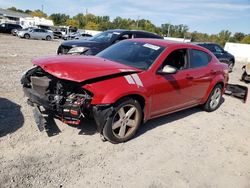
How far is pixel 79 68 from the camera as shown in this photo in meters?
4.18

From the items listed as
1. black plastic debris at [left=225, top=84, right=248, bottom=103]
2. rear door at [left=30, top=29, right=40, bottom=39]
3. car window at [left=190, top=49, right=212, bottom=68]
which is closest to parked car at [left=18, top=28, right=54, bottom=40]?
rear door at [left=30, top=29, right=40, bottom=39]

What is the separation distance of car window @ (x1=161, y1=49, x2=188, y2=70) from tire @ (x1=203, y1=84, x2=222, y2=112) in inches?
60.9

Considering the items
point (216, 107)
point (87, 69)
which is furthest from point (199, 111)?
point (87, 69)

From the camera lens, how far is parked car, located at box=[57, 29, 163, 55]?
9385 mm

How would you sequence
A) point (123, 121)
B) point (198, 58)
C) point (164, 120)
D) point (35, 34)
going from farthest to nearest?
point (35, 34)
point (198, 58)
point (164, 120)
point (123, 121)

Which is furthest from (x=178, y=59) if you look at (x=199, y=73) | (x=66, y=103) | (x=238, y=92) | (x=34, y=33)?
(x=34, y=33)

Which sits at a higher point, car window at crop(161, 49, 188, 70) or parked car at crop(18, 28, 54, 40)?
car window at crop(161, 49, 188, 70)

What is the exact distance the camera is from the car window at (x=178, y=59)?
5.24m

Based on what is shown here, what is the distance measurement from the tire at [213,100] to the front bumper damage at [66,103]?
3533mm

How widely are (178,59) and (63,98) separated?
256 centimetres

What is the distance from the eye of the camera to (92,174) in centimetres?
360

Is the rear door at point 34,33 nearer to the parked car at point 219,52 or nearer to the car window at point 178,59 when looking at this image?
the parked car at point 219,52

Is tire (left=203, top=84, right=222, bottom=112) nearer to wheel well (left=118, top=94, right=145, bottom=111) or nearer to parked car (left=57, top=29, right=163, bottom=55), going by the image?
wheel well (left=118, top=94, right=145, bottom=111)

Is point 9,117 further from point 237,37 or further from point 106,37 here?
point 237,37
